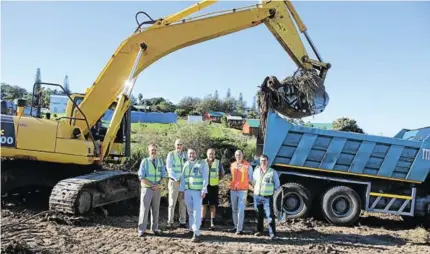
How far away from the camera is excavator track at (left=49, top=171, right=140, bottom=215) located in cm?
877

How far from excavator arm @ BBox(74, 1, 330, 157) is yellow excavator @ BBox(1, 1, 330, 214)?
0.07 ft

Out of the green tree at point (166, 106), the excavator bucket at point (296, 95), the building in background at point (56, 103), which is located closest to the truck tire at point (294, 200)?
the excavator bucket at point (296, 95)

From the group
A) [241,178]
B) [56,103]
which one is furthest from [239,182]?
[56,103]

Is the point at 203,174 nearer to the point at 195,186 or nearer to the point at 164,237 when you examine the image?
the point at 195,186

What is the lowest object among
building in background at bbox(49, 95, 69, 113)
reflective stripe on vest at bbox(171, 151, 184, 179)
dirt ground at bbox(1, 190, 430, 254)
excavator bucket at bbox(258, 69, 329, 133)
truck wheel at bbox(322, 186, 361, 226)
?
dirt ground at bbox(1, 190, 430, 254)

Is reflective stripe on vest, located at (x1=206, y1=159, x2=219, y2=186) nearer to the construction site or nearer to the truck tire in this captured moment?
the construction site

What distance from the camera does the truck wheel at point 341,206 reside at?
425 inches

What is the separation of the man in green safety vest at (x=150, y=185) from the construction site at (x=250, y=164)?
0.30 meters

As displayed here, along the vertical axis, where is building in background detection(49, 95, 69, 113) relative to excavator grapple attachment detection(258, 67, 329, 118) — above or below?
below

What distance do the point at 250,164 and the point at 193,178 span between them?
5.95 ft

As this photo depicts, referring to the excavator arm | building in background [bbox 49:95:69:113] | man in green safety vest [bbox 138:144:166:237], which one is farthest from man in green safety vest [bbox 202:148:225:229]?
building in background [bbox 49:95:69:113]

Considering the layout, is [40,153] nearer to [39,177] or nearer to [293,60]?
[39,177]

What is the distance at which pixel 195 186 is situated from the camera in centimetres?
843

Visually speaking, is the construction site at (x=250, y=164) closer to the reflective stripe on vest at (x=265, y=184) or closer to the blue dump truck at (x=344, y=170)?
the blue dump truck at (x=344, y=170)
